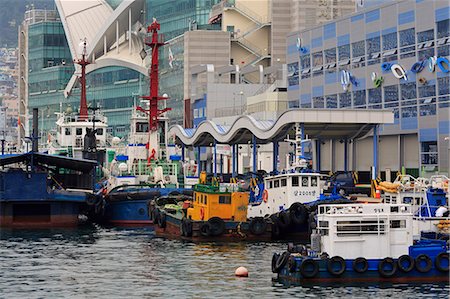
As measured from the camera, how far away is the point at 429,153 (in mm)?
93062

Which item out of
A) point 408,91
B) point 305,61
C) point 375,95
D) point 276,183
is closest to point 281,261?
point 276,183

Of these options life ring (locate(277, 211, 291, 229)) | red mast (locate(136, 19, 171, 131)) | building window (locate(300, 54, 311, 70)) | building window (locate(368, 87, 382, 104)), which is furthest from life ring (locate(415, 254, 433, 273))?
building window (locate(300, 54, 311, 70))

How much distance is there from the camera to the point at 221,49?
15462cm

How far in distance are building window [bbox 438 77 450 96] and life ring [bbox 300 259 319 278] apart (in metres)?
46.4

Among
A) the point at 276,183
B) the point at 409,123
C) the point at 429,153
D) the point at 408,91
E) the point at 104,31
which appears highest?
the point at 104,31

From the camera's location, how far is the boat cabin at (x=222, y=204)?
64375 mm

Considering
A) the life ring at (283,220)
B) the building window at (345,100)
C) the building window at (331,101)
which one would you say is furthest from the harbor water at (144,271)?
the building window at (331,101)

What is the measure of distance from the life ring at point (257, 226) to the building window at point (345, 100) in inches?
1737

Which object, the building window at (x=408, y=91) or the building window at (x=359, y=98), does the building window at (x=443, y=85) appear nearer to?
the building window at (x=408, y=91)

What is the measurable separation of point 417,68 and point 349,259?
162ft

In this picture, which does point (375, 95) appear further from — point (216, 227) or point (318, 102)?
point (216, 227)

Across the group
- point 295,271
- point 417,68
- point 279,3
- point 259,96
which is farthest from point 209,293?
point 279,3

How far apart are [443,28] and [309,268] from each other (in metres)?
47.9

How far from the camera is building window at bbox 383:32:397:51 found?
3846 inches
